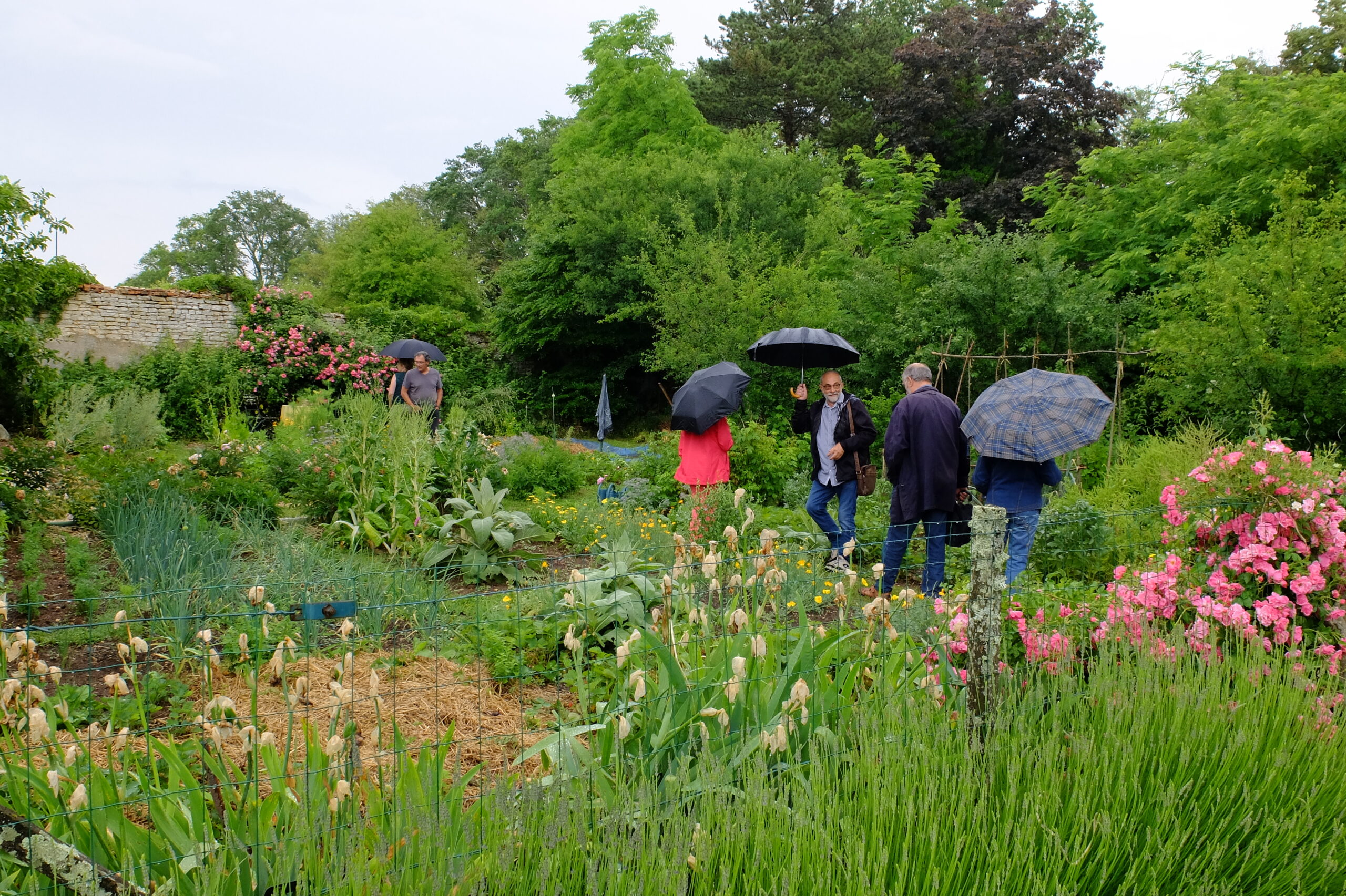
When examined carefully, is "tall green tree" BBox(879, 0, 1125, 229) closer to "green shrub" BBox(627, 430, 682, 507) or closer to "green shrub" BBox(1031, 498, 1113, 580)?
"green shrub" BBox(627, 430, 682, 507)

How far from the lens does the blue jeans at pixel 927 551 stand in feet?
16.8

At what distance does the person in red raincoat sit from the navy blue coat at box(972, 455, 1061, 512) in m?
2.07

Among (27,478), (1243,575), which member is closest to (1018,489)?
(1243,575)

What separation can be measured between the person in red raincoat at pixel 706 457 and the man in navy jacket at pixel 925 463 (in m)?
1.56

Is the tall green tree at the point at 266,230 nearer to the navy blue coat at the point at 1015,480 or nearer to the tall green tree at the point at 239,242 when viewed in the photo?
the tall green tree at the point at 239,242

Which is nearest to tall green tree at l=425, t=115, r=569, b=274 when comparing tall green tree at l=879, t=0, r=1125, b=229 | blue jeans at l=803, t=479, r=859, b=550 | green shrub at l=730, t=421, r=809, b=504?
tall green tree at l=879, t=0, r=1125, b=229

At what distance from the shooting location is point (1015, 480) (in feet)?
17.2

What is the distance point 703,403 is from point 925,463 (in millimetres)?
1864

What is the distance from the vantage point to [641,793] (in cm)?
183

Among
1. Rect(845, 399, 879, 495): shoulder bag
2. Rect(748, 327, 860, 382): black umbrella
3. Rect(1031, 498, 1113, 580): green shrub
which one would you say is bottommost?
Rect(1031, 498, 1113, 580): green shrub

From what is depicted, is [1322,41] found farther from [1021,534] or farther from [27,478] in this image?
[27,478]

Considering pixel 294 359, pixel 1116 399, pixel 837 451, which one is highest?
pixel 294 359

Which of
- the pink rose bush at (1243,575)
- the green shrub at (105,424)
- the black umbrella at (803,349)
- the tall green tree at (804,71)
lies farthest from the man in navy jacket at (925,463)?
the tall green tree at (804,71)

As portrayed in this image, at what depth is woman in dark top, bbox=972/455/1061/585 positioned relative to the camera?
5.09 m
